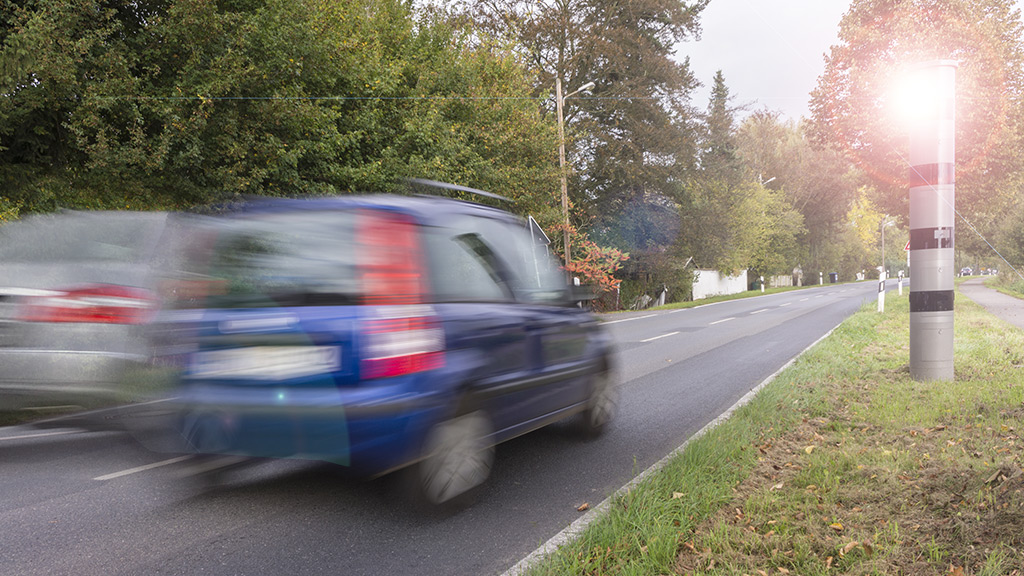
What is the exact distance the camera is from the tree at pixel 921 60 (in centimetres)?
1616

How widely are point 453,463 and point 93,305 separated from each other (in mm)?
3863

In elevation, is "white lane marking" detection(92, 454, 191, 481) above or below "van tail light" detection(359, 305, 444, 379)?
below

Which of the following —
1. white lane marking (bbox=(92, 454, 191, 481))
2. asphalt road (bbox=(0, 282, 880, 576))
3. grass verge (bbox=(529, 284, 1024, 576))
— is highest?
grass verge (bbox=(529, 284, 1024, 576))

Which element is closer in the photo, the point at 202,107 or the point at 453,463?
the point at 453,463

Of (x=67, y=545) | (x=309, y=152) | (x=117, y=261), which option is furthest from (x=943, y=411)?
(x=309, y=152)

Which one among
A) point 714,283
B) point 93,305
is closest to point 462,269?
point 93,305

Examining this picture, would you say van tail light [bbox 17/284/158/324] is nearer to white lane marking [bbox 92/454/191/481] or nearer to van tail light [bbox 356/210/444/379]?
white lane marking [bbox 92/454/191/481]

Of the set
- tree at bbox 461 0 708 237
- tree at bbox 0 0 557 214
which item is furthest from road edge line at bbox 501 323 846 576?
tree at bbox 461 0 708 237

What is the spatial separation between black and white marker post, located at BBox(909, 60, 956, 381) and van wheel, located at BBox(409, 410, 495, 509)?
5.63 metres

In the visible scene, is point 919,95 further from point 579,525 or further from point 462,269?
point 579,525

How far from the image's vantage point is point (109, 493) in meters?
4.09

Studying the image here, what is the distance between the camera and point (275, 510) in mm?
3777

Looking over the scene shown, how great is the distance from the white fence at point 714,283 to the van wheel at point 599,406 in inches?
1332

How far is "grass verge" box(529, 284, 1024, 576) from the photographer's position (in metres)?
2.88
